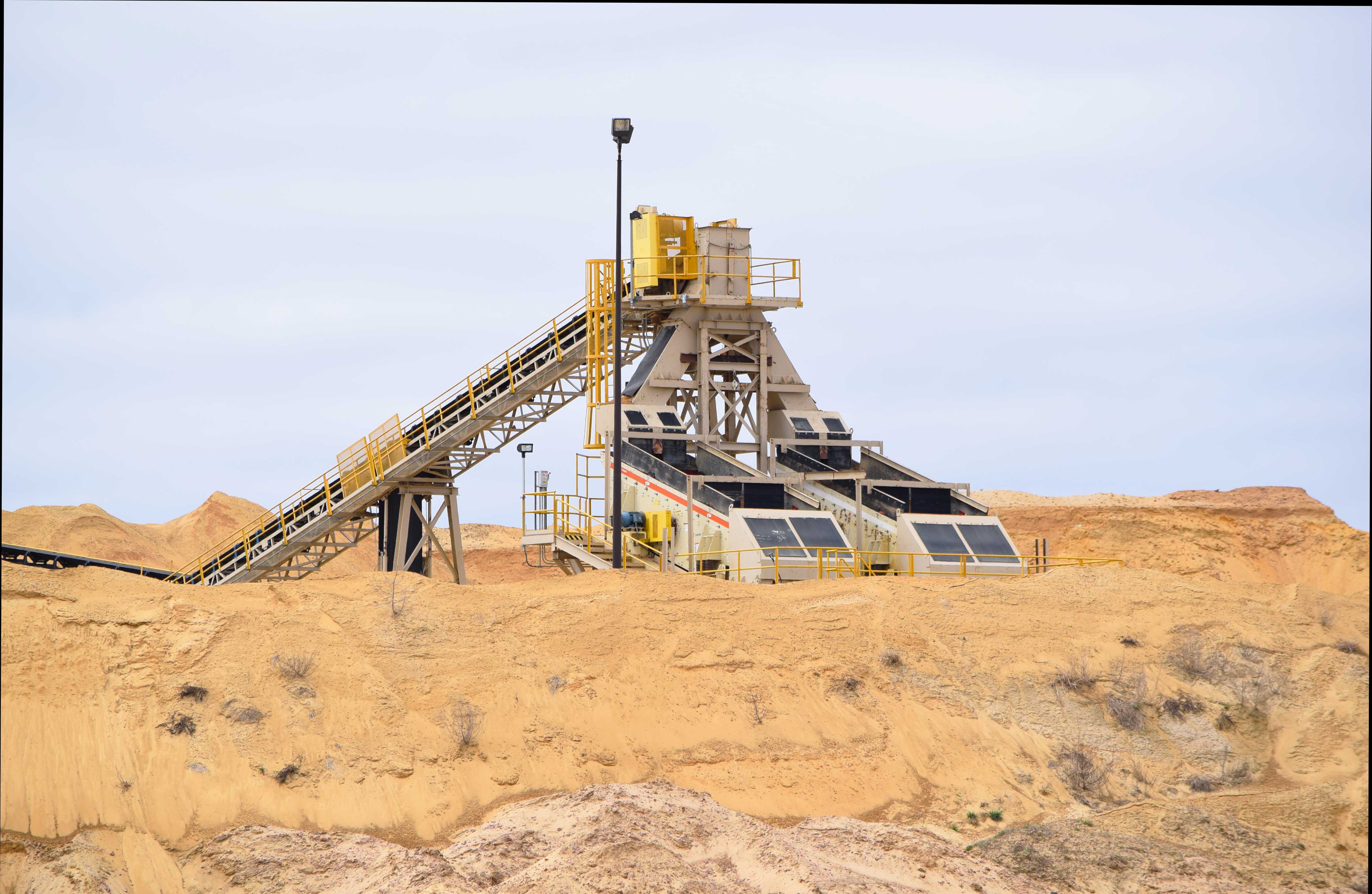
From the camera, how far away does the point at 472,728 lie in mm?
17984

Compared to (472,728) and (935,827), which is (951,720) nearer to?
(935,827)

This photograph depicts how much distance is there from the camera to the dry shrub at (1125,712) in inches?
796

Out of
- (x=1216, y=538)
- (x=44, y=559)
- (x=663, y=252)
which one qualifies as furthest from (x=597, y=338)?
(x=1216, y=538)

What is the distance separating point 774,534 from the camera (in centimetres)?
2664

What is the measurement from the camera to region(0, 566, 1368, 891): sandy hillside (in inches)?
623

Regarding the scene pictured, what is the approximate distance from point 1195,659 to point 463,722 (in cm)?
1134

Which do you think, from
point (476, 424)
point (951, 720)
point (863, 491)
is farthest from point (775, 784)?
point (476, 424)

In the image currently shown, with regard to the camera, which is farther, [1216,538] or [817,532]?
[1216,538]

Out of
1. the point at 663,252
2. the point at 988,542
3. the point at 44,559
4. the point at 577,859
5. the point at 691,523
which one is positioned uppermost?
the point at 663,252

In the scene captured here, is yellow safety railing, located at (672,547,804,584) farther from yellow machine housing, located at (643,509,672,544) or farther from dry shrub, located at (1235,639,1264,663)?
dry shrub, located at (1235,639,1264,663)

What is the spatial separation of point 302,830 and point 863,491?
1747 centimetres

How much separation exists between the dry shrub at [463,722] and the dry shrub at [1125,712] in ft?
29.5

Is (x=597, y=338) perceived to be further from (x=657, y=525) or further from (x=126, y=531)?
(x=126, y=531)

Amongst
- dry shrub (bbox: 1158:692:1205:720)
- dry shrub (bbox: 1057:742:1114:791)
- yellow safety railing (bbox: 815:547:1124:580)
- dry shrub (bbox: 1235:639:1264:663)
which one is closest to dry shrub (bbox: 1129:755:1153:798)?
dry shrub (bbox: 1057:742:1114:791)
